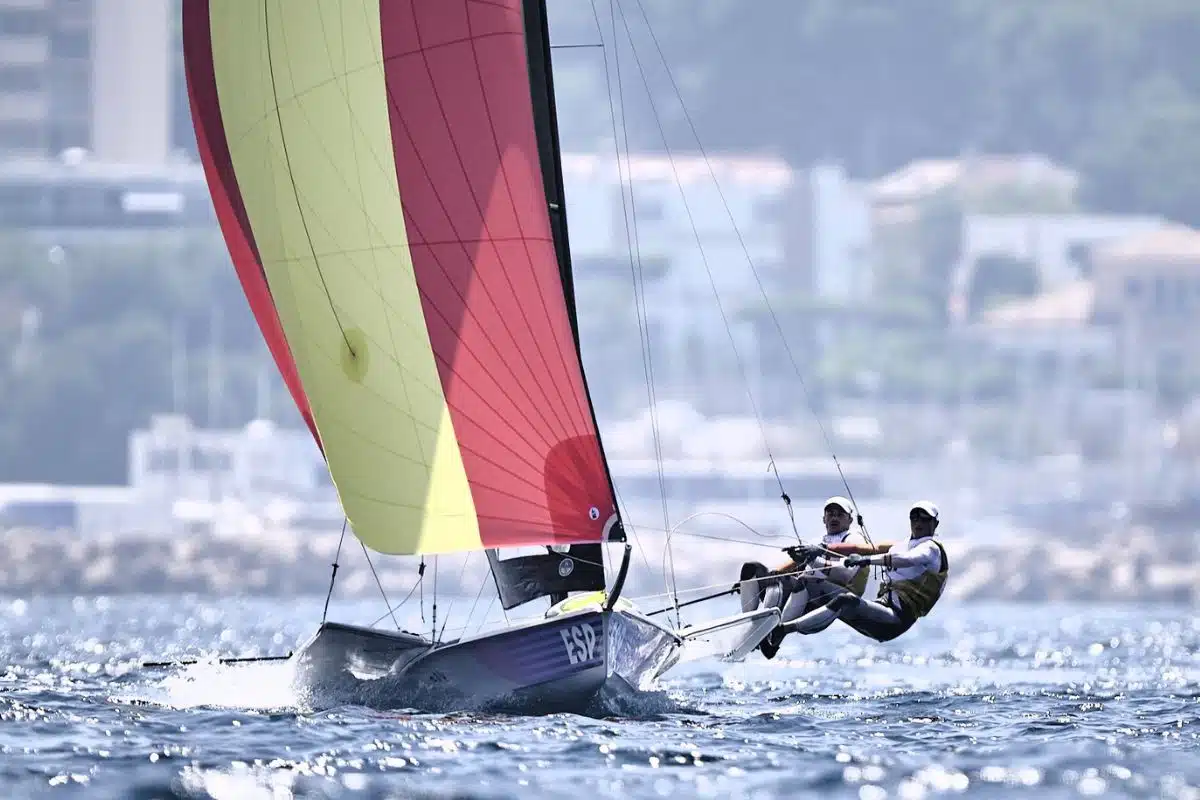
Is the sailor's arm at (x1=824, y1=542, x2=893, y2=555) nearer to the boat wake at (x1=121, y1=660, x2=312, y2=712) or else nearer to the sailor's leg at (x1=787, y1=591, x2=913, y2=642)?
the sailor's leg at (x1=787, y1=591, x2=913, y2=642)

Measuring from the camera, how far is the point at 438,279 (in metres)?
15.0

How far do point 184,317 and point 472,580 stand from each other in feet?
87.5

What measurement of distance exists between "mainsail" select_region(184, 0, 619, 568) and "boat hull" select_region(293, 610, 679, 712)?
599 mm

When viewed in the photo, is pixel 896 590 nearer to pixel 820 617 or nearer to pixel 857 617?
pixel 857 617

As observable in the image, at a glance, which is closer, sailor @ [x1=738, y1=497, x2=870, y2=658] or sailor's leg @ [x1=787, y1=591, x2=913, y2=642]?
sailor's leg @ [x1=787, y1=591, x2=913, y2=642]

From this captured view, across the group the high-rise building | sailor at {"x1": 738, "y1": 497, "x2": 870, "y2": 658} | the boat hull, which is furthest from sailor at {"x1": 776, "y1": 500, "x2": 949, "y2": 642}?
the high-rise building

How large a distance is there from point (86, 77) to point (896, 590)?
94272mm

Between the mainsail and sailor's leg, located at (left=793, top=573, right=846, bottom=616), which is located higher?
the mainsail

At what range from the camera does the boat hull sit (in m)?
14.4

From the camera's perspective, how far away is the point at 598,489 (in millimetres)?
14906

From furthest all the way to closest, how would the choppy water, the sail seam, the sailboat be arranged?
the sail seam → the sailboat → the choppy water

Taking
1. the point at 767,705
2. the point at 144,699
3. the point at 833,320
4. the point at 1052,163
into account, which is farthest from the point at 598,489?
the point at 1052,163

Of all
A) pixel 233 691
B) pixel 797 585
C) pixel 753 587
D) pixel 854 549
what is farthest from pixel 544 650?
pixel 233 691

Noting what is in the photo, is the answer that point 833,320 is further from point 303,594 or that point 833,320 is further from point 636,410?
point 303,594
